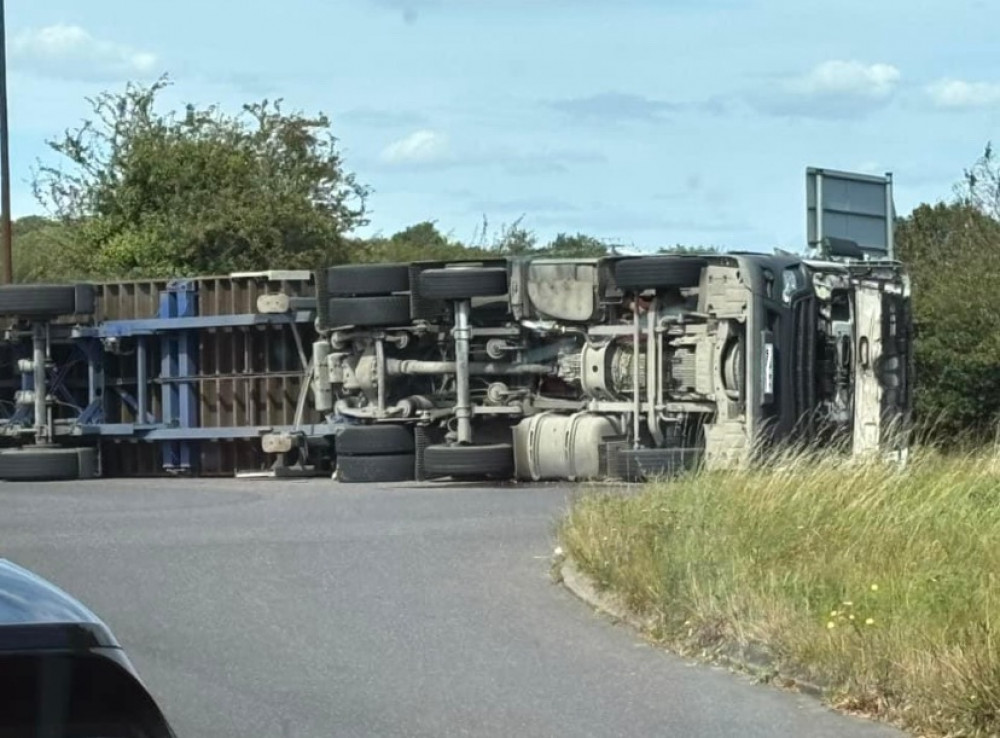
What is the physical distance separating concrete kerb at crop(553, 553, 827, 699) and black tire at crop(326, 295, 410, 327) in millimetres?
7819

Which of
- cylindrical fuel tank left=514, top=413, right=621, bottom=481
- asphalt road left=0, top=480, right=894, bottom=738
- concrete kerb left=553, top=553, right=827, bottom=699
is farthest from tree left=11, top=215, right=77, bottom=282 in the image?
concrete kerb left=553, top=553, right=827, bottom=699

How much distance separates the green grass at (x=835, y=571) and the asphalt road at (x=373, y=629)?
0.26 m

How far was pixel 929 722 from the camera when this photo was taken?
7.00m

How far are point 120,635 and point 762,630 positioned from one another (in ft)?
11.7

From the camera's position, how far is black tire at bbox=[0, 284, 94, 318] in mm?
19688

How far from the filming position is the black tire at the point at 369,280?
18.5 metres

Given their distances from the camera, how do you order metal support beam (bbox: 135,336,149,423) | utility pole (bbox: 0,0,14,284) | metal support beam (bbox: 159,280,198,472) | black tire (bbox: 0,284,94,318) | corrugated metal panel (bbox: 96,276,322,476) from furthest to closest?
utility pole (bbox: 0,0,14,284) → metal support beam (bbox: 135,336,149,423) → metal support beam (bbox: 159,280,198,472) → black tire (bbox: 0,284,94,318) → corrugated metal panel (bbox: 96,276,322,476)

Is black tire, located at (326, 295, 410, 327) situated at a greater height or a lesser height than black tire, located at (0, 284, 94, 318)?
lesser

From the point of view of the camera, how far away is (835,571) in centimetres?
929

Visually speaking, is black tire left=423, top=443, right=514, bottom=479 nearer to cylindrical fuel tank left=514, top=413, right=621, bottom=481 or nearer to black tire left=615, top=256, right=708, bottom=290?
cylindrical fuel tank left=514, top=413, right=621, bottom=481

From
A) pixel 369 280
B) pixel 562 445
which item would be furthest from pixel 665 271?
pixel 369 280

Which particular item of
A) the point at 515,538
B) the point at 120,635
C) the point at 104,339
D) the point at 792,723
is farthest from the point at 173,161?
the point at 792,723

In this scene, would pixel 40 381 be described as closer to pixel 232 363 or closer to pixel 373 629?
pixel 232 363

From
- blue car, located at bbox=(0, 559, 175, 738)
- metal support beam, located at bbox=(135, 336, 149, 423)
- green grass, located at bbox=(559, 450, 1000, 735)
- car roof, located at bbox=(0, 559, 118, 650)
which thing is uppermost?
metal support beam, located at bbox=(135, 336, 149, 423)
